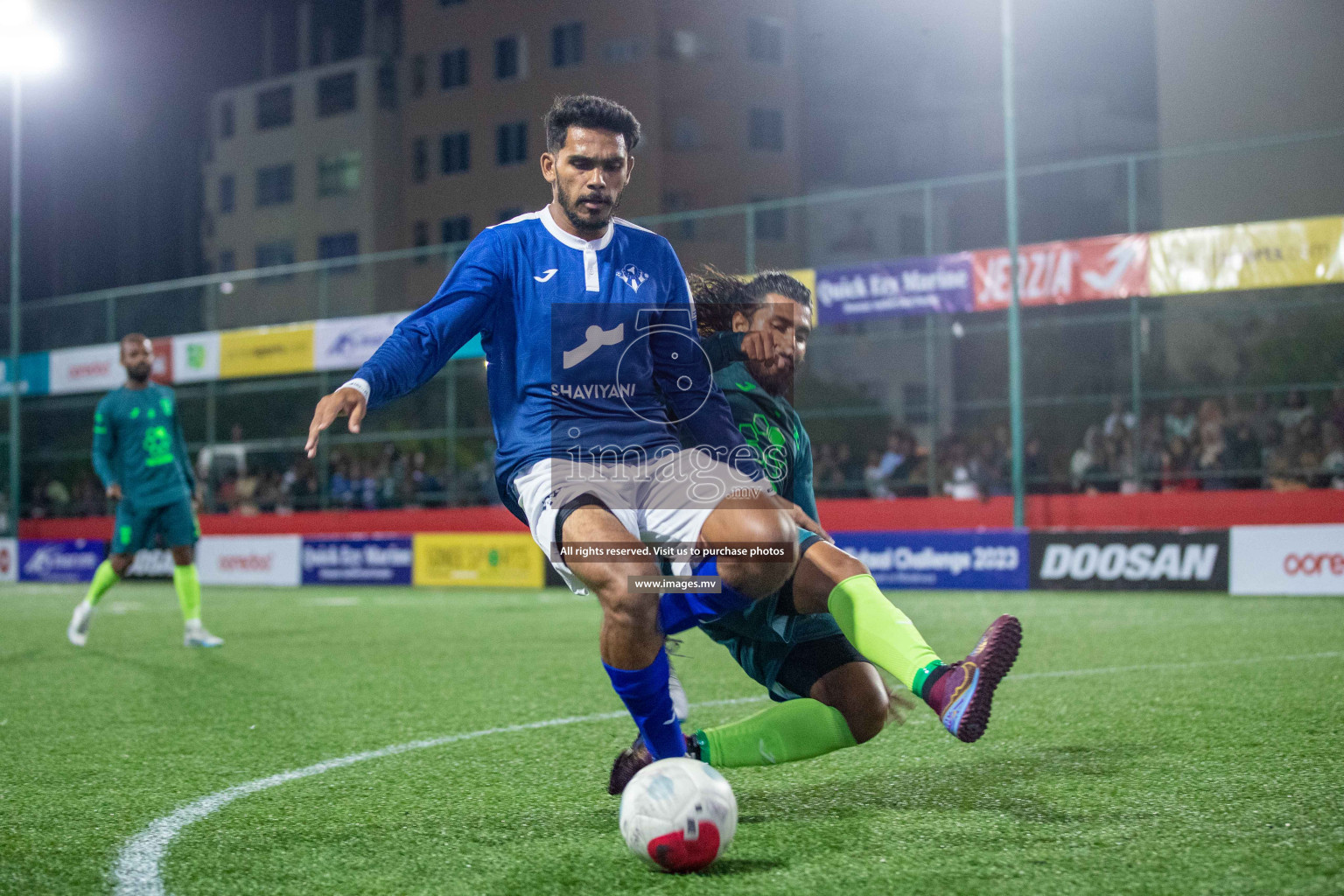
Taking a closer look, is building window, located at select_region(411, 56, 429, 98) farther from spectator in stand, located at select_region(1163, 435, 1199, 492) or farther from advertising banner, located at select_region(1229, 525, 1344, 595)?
advertising banner, located at select_region(1229, 525, 1344, 595)

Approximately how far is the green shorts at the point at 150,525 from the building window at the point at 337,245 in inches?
1341

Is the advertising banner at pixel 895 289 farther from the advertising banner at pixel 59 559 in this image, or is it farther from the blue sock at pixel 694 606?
the blue sock at pixel 694 606

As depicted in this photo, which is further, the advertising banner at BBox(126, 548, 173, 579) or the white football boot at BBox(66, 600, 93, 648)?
the advertising banner at BBox(126, 548, 173, 579)

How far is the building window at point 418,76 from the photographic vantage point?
4040 centimetres

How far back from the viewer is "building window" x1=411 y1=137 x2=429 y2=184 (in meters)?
40.3

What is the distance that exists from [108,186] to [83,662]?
Answer: 4171 cm

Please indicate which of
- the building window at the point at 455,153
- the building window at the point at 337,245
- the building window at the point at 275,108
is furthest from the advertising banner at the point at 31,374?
the building window at the point at 275,108

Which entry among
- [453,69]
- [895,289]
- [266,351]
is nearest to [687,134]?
[453,69]

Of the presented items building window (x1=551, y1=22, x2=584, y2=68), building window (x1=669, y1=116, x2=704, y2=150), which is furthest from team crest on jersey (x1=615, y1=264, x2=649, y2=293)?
building window (x1=551, y1=22, x2=584, y2=68)

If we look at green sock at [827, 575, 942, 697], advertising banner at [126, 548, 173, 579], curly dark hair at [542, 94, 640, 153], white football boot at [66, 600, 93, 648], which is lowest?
advertising banner at [126, 548, 173, 579]

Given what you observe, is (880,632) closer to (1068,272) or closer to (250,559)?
(1068,272)

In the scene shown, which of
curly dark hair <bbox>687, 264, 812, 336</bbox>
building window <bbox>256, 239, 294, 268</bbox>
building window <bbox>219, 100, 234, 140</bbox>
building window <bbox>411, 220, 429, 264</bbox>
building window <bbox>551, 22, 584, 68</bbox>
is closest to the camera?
curly dark hair <bbox>687, 264, 812, 336</bbox>

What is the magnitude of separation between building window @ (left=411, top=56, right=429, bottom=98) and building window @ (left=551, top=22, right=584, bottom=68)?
5.23m

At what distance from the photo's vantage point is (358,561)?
58.6ft
